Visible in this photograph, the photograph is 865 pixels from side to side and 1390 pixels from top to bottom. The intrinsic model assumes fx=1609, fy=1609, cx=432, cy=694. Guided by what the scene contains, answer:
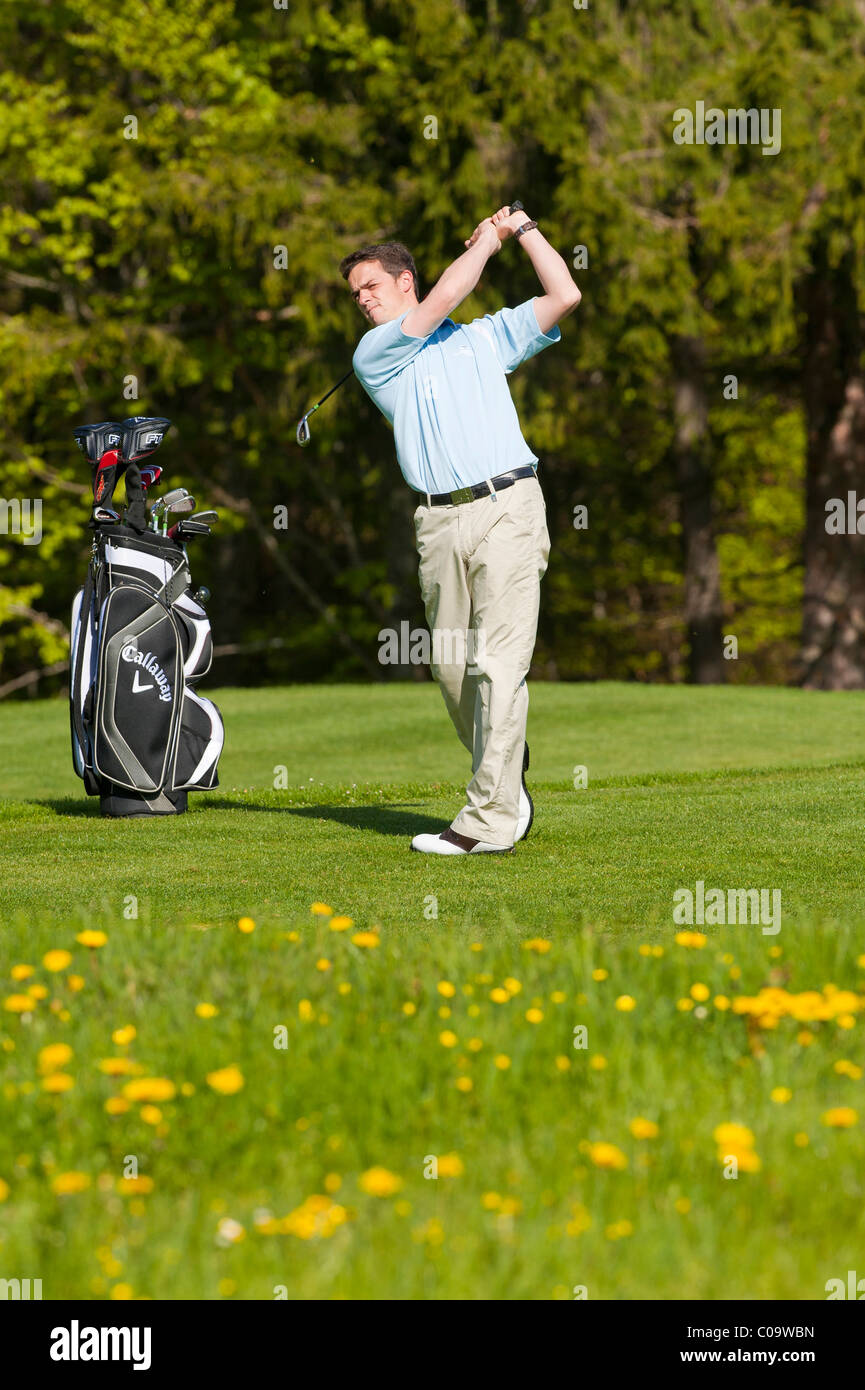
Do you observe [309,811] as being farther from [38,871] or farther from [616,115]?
[616,115]

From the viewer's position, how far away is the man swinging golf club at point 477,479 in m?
6.18

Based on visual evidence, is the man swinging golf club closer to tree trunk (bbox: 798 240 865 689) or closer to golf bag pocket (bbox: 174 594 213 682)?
golf bag pocket (bbox: 174 594 213 682)

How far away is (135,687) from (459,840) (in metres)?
1.85

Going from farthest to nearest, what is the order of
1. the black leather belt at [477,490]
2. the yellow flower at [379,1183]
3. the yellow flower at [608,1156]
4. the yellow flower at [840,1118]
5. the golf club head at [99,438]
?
1. the golf club head at [99,438]
2. the black leather belt at [477,490]
3. the yellow flower at [840,1118]
4. the yellow flower at [608,1156]
5. the yellow flower at [379,1183]

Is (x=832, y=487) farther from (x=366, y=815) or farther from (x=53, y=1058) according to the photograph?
(x=53, y=1058)

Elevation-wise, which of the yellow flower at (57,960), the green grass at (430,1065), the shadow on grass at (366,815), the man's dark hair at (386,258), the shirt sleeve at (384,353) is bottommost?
the shadow on grass at (366,815)

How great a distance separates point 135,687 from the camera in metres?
7.41

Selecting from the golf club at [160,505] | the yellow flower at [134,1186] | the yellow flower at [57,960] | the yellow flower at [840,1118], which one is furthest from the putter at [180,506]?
the yellow flower at [840,1118]

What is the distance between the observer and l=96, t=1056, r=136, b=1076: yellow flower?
345 centimetres

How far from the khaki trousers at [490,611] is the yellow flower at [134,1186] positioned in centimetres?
344

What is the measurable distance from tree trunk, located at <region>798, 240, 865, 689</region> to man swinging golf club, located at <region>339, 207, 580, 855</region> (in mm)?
17585

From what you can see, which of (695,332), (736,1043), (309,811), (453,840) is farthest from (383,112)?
(736,1043)

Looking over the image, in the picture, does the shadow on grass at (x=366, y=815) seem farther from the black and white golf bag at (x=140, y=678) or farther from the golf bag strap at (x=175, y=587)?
the golf bag strap at (x=175, y=587)

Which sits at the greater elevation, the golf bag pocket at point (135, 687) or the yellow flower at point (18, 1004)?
the golf bag pocket at point (135, 687)
